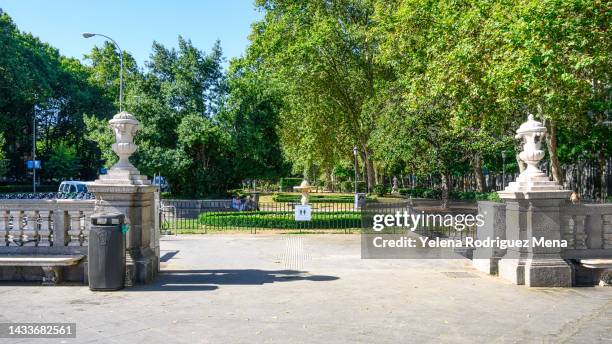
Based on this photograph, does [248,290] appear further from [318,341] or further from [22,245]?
[22,245]

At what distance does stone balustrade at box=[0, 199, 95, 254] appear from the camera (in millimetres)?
9766

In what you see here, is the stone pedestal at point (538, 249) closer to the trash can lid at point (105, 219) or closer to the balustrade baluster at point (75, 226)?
the trash can lid at point (105, 219)

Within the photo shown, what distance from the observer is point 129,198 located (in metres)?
9.82

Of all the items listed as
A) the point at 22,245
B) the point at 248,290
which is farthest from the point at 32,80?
the point at 248,290

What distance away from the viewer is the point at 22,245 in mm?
9914

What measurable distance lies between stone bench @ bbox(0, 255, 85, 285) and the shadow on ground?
1278 mm

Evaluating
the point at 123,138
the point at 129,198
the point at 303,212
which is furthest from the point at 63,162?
the point at 129,198

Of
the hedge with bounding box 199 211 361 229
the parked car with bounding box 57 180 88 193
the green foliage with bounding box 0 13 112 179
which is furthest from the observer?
the green foliage with bounding box 0 13 112 179

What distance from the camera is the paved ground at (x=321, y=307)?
21.5 feet

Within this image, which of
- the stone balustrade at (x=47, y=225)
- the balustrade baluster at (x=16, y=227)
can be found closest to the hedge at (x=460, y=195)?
the stone balustrade at (x=47, y=225)

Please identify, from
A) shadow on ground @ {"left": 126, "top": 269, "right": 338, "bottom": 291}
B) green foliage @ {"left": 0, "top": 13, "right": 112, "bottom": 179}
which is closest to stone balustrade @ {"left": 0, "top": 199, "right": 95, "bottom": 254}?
shadow on ground @ {"left": 126, "top": 269, "right": 338, "bottom": 291}

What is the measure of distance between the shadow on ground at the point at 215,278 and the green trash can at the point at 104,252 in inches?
18.3

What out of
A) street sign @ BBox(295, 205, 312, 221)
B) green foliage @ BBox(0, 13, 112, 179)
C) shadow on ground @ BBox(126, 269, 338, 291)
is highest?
green foliage @ BBox(0, 13, 112, 179)

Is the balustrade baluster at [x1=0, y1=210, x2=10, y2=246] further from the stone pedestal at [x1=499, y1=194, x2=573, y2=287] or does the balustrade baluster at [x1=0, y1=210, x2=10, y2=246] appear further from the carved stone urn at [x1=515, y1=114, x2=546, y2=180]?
the carved stone urn at [x1=515, y1=114, x2=546, y2=180]
